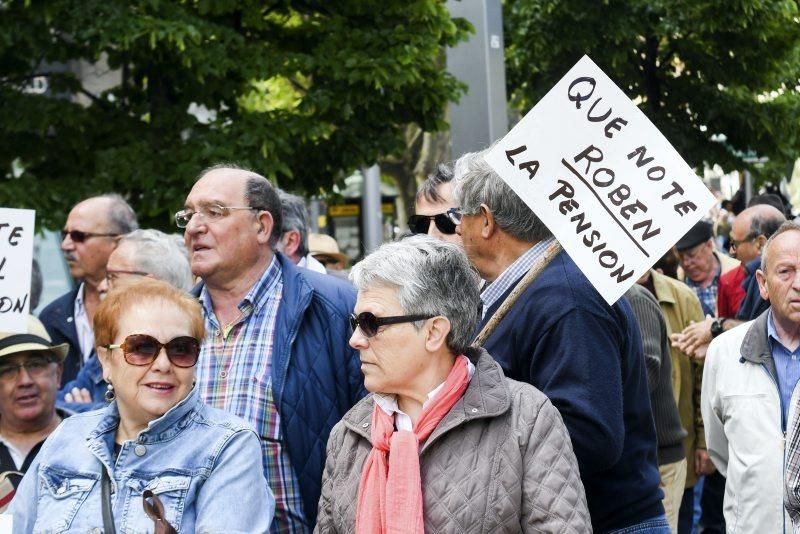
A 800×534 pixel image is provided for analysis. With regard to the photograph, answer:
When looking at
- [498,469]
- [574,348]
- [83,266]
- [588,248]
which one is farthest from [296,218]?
[498,469]

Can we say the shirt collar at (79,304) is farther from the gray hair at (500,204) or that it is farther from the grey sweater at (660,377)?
the gray hair at (500,204)

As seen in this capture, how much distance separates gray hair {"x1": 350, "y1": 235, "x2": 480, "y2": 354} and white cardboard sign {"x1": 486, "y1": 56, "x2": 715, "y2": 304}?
508 mm

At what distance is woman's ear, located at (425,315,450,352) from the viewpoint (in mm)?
3922

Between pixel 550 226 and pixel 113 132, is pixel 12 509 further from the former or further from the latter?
pixel 113 132

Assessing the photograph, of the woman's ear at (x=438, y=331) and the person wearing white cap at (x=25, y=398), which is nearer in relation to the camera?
the woman's ear at (x=438, y=331)

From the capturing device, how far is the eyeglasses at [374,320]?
391 centimetres

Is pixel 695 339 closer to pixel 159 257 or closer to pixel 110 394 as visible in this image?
pixel 159 257

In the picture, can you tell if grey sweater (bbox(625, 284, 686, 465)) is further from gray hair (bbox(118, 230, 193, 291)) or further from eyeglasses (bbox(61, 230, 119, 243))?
eyeglasses (bbox(61, 230, 119, 243))

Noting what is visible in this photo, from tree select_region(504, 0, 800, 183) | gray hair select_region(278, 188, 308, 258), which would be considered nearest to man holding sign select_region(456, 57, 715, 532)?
gray hair select_region(278, 188, 308, 258)

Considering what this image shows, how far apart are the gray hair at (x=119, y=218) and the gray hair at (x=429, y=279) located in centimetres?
391

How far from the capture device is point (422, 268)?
392cm

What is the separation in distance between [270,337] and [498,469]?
62.1 inches

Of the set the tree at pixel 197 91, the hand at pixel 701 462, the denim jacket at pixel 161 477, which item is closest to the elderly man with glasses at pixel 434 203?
the denim jacket at pixel 161 477

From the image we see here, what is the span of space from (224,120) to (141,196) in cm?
91
